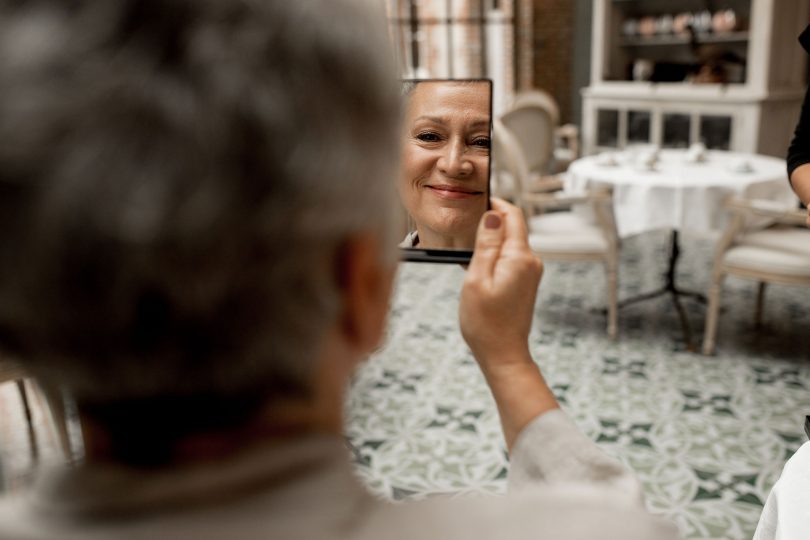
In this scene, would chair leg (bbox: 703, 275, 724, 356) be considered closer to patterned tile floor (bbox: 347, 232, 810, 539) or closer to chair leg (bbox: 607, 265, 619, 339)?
patterned tile floor (bbox: 347, 232, 810, 539)

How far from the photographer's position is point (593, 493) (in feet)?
1.55

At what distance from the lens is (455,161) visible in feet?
2.69

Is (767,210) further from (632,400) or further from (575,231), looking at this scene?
Result: (632,400)

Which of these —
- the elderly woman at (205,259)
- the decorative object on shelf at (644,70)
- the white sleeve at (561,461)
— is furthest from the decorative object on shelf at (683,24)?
the elderly woman at (205,259)

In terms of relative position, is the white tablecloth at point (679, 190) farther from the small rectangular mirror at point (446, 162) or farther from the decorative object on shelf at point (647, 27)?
the small rectangular mirror at point (446, 162)

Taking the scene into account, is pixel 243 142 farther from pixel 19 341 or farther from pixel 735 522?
pixel 735 522

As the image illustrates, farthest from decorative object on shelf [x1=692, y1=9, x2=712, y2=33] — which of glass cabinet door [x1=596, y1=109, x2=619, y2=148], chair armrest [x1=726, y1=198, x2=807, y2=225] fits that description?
chair armrest [x1=726, y1=198, x2=807, y2=225]

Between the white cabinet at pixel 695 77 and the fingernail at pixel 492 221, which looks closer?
the fingernail at pixel 492 221

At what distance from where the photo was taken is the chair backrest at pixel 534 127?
518 centimetres

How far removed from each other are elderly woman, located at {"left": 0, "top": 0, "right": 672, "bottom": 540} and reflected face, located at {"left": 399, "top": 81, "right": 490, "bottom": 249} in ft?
1.26

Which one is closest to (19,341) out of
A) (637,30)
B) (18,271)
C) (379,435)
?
(18,271)

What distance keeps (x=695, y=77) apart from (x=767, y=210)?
106 inches

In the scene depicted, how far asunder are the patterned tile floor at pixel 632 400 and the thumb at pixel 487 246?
1.68 m

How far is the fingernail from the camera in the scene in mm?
683
